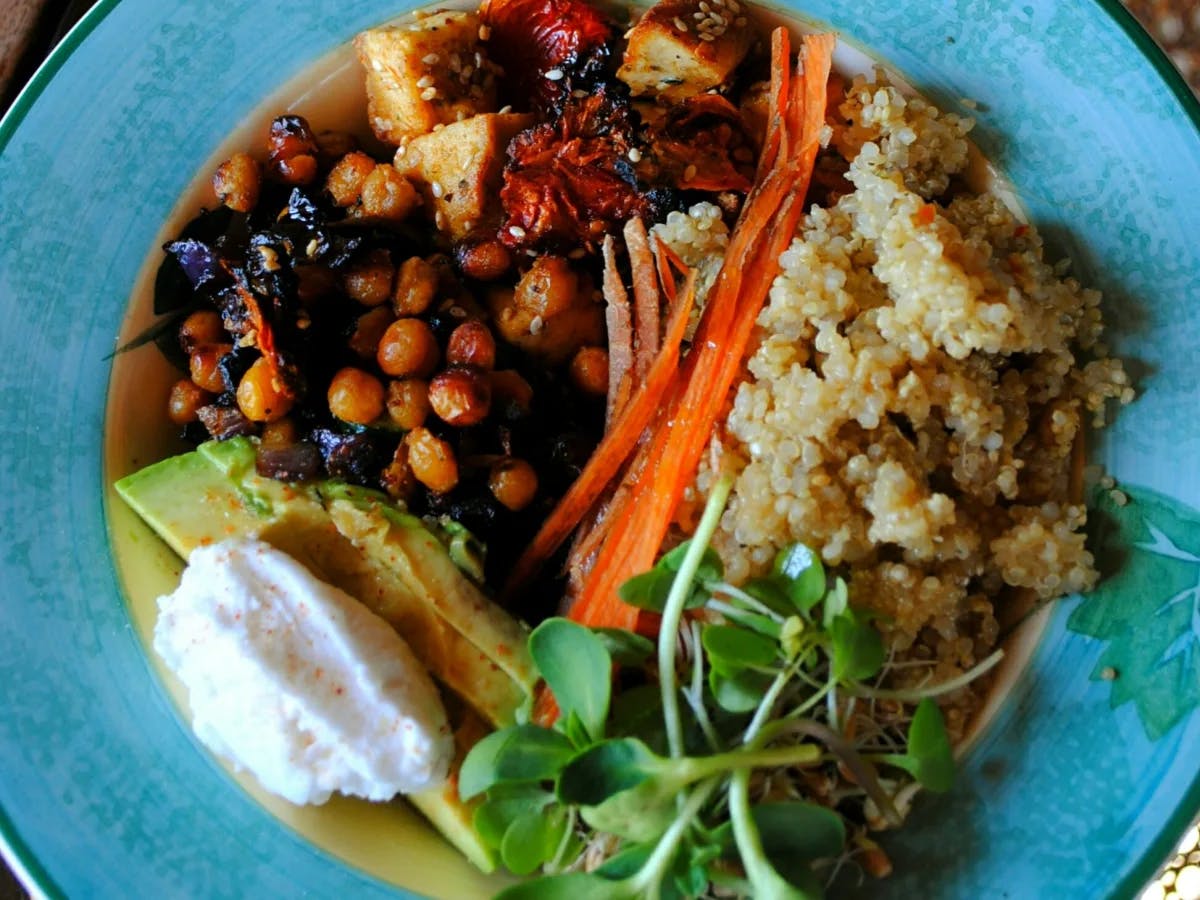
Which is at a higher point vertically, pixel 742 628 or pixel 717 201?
pixel 717 201

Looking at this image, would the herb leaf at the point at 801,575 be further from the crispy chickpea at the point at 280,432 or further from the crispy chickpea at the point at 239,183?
the crispy chickpea at the point at 239,183

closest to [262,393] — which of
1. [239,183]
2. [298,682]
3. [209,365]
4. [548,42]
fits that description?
[209,365]

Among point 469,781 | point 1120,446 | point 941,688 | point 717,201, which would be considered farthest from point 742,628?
point 717,201

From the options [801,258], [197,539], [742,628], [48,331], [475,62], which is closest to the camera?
[742,628]

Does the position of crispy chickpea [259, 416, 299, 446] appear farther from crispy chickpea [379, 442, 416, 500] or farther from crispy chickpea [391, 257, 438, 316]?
crispy chickpea [391, 257, 438, 316]

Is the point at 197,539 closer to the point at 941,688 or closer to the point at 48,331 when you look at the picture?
the point at 48,331

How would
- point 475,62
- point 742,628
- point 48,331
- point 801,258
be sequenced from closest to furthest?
point 742,628 → point 801,258 → point 48,331 → point 475,62
